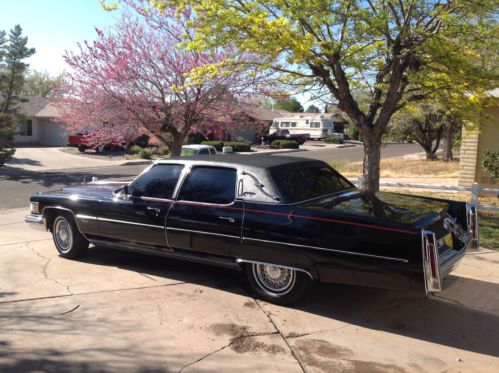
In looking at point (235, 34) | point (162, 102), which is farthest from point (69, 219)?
point (162, 102)

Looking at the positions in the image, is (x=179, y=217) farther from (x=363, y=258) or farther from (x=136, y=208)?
(x=363, y=258)

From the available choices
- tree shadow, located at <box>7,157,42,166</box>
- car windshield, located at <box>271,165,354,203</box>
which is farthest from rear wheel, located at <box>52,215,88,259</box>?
tree shadow, located at <box>7,157,42,166</box>

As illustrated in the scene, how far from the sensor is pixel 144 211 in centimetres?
556

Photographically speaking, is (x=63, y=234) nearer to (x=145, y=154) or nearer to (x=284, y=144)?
(x=145, y=154)

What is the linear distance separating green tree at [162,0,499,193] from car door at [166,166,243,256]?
108 inches

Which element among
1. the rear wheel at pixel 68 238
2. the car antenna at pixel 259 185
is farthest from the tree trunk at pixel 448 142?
the rear wheel at pixel 68 238

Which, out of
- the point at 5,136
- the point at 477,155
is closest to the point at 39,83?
the point at 5,136

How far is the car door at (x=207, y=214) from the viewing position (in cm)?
494

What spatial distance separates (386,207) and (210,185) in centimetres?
186

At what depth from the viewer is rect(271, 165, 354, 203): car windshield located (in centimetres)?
491

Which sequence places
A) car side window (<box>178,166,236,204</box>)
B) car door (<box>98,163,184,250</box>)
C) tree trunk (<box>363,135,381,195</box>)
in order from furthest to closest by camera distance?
tree trunk (<box>363,135,381,195</box>), car door (<box>98,163,184,250</box>), car side window (<box>178,166,236,204</box>)

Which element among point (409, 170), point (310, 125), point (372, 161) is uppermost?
point (310, 125)

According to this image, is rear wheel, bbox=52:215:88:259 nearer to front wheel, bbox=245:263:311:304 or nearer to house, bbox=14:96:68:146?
front wheel, bbox=245:263:311:304

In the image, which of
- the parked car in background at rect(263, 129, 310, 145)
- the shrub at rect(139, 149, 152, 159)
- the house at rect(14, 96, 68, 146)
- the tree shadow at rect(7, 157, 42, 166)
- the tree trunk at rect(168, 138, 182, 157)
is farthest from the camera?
the parked car in background at rect(263, 129, 310, 145)
